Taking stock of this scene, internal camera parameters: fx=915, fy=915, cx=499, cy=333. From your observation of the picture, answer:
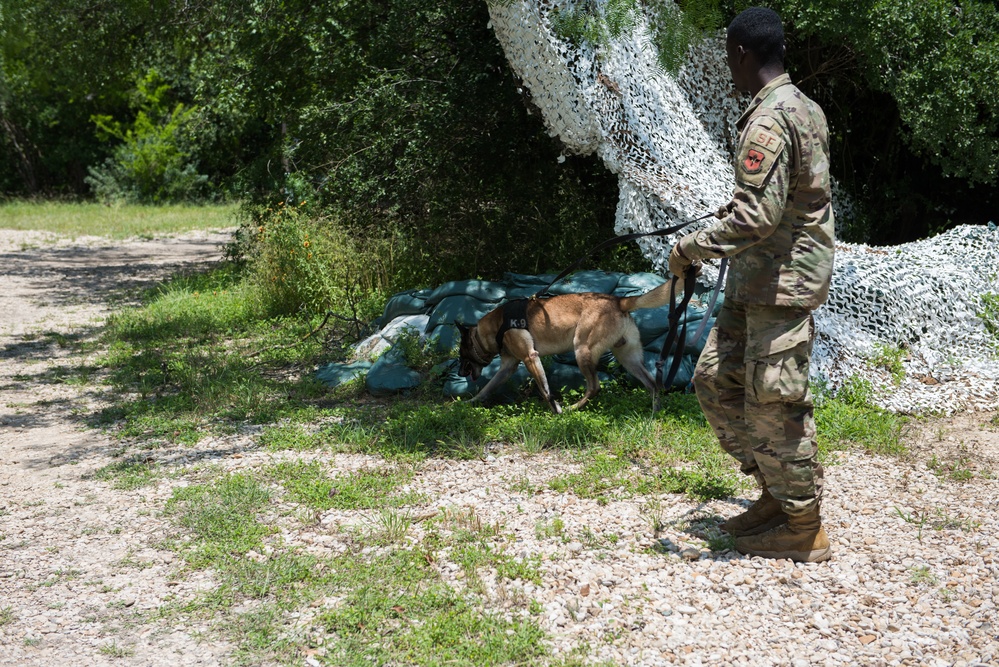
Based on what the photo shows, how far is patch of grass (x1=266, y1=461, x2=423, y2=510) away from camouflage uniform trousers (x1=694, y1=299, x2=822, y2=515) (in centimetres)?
189

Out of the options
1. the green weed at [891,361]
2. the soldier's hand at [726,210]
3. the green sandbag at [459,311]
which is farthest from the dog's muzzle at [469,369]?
the soldier's hand at [726,210]

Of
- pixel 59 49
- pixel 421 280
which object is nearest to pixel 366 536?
pixel 421 280

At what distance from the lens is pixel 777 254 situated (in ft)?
12.6

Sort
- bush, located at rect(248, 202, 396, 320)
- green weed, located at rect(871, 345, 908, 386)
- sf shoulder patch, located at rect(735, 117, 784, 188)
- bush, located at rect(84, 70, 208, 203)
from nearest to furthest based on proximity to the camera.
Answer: sf shoulder patch, located at rect(735, 117, 784, 188), green weed, located at rect(871, 345, 908, 386), bush, located at rect(248, 202, 396, 320), bush, located at rect(84, 70, 208, 203)

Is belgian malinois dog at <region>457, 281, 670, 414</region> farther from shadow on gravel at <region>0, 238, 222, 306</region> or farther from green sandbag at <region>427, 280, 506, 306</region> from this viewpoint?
shadow on gravel at <region>0, 238, 222, 306</region>

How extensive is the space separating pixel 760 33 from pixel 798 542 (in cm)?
221

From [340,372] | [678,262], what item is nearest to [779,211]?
[678,262]

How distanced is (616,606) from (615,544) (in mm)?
579

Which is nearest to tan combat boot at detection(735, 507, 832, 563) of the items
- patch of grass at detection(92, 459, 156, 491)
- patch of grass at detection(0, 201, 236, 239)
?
patch of grass at detection(92, 459, 156, 491)

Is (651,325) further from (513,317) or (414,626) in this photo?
(414,626)

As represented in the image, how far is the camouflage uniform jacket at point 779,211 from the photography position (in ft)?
12.1

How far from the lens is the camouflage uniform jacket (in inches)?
145

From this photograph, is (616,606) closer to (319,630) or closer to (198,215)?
(319,630)

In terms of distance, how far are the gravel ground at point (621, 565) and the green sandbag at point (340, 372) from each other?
145 centimetres
